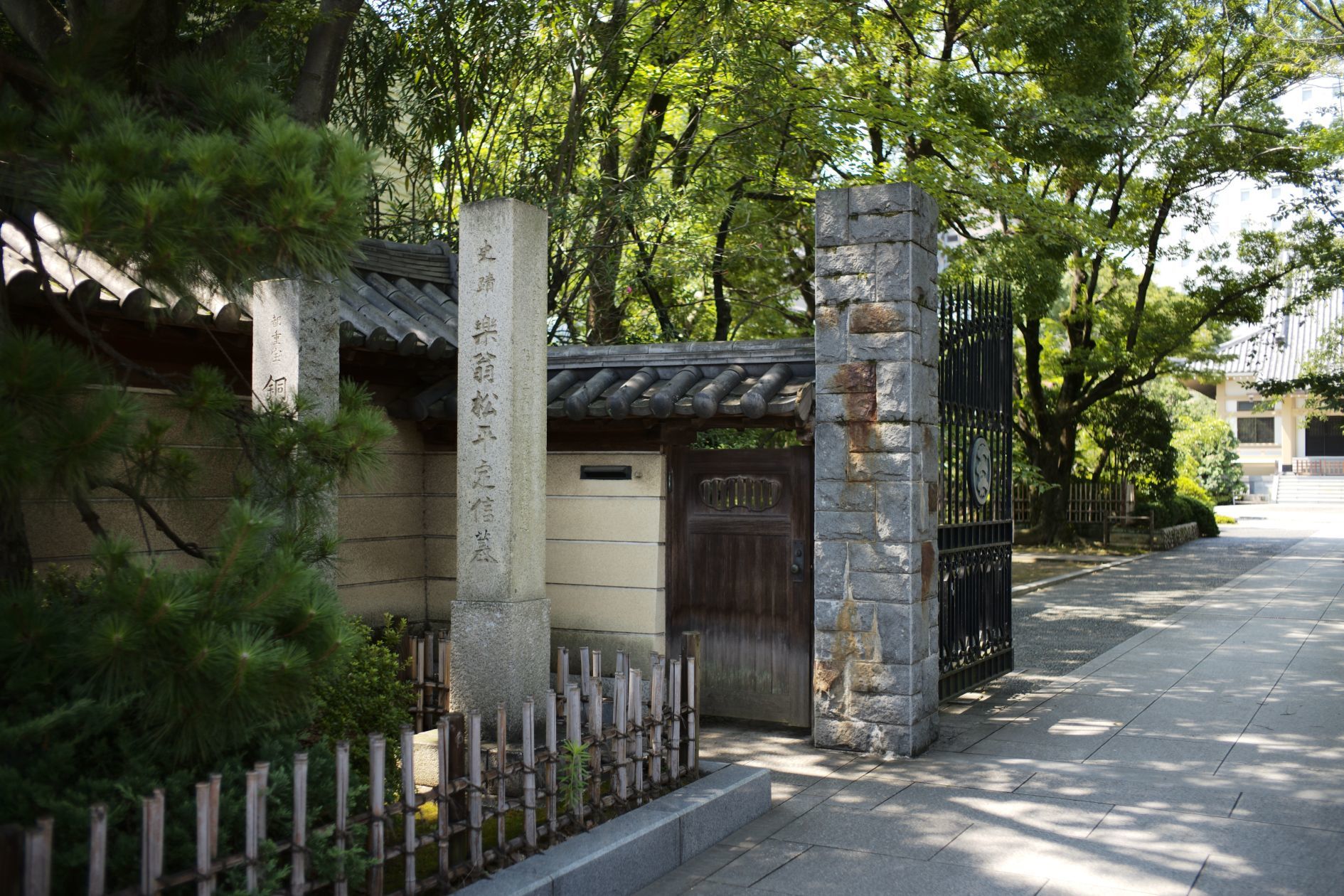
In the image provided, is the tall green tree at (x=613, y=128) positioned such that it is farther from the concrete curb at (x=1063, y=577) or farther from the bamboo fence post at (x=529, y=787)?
the bamboo fence post at (x=529, y=787)

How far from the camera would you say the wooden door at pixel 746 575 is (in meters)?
7.54

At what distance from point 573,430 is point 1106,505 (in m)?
19.7

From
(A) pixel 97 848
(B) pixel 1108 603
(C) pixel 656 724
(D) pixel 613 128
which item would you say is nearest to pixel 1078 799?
(C) pixel 656 724

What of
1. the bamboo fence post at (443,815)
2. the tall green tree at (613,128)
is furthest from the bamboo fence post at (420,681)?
the tall green tree at (613,128)

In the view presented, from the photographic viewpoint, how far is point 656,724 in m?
5.33

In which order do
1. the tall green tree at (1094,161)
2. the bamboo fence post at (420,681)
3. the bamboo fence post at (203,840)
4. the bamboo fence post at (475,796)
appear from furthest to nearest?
the tall green tree at (1094,161)
the bamboo fence post at (420,681)
the bamboo fence post at (475,796)
the bamboo fence post at (203,840)

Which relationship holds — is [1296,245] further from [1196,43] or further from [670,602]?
[670,602]

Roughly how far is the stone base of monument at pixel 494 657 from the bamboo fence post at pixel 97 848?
3159 millimetres

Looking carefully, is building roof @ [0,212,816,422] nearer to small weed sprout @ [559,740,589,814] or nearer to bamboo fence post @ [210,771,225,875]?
small weed sprout @ [559,740,589,814]

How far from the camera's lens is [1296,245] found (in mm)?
20469

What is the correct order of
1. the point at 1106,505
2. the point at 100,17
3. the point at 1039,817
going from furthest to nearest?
1. the point at 1106,505
2. the point at 1039,817
3. the point at 100,17

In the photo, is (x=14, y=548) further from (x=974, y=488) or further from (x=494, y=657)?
(x=974, y=488)

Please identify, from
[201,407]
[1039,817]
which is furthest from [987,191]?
[201,407]

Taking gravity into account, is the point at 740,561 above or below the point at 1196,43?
below
